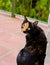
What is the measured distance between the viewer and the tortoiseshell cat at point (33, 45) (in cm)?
170

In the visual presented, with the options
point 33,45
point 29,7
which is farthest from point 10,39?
point 33,45

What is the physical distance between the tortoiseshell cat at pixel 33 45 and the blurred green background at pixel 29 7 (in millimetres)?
2130

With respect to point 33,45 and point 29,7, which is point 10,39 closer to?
point 29,7

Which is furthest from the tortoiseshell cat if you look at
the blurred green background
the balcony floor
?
the blurred green background

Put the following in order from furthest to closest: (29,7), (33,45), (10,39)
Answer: (29,7)
(10,39)
(33,45)

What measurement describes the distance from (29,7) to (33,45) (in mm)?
2453

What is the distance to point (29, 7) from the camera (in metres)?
4.12

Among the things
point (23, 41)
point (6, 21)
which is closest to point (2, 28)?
point (6, 21)

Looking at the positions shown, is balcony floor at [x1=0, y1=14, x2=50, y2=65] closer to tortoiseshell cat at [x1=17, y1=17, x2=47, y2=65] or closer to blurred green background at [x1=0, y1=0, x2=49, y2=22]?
blurred green background at [x1=0, y1=0, x2=49, y2=22]

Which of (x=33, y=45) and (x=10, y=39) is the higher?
(x=33, y=45)

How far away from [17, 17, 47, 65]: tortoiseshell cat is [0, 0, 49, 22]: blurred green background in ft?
6.99

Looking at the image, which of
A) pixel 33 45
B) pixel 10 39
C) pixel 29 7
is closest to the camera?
pixel 33 45


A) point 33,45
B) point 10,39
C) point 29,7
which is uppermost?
point 33,45

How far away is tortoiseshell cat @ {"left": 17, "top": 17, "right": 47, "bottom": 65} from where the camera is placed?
1.70 meters
